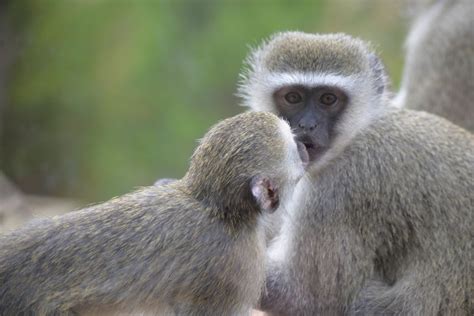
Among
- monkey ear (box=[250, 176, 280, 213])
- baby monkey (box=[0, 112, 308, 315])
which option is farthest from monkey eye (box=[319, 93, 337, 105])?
monkey ear (box=[250, 176, 280, 213])

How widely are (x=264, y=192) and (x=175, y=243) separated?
497mm

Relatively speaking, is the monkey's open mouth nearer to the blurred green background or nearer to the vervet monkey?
the vervet monkey

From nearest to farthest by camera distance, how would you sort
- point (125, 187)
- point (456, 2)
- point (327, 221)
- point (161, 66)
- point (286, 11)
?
point (327, 221) → point (456, 2) → point (125, 187) → point (161, 66) → point (286, 11)

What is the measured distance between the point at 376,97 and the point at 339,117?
297mm

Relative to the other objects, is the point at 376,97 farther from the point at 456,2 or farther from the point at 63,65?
the point at 63,65

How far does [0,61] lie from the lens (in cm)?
821

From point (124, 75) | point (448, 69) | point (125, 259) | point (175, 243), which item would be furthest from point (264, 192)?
point (124, 75)

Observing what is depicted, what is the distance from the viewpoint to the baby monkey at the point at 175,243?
3.98 metres

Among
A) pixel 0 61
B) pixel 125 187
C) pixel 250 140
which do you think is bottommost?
pixel 125 187

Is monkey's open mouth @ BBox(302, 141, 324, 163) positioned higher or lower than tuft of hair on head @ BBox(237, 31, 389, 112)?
lower

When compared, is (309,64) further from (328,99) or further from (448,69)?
(448,69)

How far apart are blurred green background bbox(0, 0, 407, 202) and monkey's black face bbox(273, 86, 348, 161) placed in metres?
3.76

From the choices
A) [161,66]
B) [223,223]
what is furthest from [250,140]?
[161,66]

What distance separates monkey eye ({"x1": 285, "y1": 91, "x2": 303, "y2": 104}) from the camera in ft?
15.8
